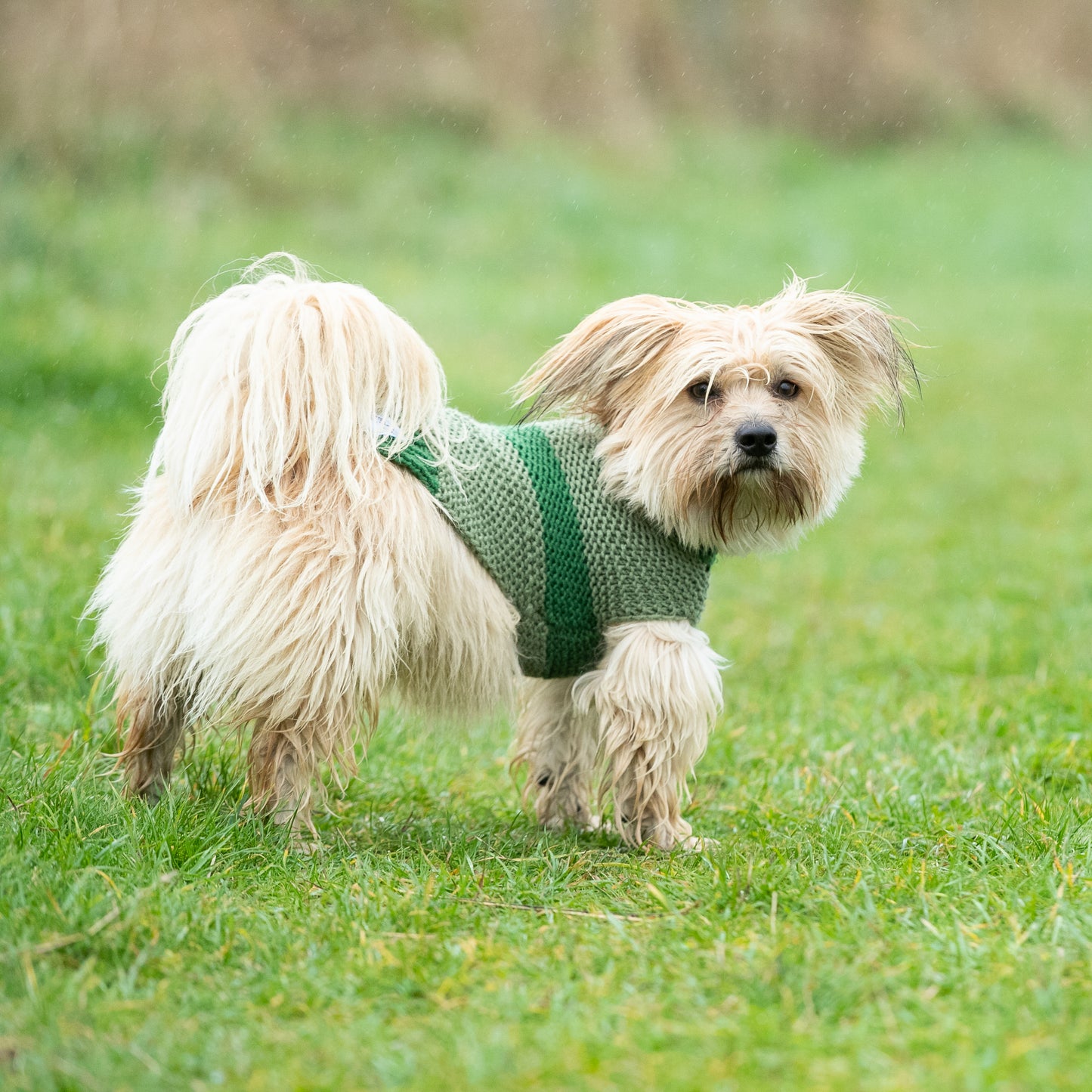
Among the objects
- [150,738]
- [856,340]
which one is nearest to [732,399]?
[856,340]

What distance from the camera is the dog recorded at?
11.9 feet

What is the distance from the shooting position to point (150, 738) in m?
3.92

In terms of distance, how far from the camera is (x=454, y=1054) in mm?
2572

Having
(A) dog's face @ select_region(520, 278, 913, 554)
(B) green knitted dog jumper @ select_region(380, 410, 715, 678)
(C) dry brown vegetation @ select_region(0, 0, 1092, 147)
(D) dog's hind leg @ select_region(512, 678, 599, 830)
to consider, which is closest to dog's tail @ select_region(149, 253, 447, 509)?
(B) green knitted dog jumper @ select_region(380, 410, 715, 678)

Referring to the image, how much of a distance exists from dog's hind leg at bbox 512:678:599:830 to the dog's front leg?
257mm

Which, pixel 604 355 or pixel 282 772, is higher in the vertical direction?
pixel 604 355

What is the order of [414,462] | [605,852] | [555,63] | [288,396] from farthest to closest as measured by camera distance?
[555,63] < [605,852] < [414,462] < [288,396]

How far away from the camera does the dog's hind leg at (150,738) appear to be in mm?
3873

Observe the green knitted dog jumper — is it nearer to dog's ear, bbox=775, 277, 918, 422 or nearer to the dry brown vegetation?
dog's ear, bbox=775, 277, 918, 422

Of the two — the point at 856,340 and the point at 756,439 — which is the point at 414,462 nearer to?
the point at 756,439

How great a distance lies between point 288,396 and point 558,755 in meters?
1.48

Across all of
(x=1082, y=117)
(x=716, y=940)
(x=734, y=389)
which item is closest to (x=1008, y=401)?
(x=734, y=389)

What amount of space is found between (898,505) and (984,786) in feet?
17.1

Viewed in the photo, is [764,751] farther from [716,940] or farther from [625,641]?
A: [716,940]
